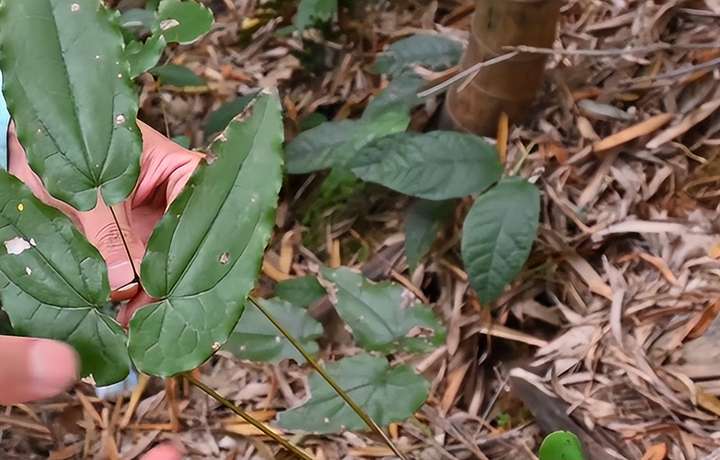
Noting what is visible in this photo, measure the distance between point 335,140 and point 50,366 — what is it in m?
0.69

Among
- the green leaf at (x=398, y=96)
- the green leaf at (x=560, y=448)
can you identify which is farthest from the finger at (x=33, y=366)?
the green leaf at (x=398, y=96)

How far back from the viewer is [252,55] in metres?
1.31

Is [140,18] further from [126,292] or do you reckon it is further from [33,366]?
[33,366]

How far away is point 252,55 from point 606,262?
69 cm

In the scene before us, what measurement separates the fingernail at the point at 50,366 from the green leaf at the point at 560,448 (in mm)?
263

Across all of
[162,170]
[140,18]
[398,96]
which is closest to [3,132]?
[162,170]

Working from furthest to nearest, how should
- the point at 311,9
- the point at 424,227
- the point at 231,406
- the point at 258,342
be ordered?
the point at 311,9
the point at 424,227
the point at 258,342
the point at 231,406

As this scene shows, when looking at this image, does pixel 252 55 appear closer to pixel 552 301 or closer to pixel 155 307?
pixel 552 301

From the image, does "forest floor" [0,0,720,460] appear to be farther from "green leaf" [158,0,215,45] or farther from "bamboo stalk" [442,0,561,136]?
"green leaf" [158,0,215,45]

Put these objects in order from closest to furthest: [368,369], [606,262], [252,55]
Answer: [368,369] < [606,262] < [252,55]

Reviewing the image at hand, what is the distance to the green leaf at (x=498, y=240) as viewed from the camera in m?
0.87

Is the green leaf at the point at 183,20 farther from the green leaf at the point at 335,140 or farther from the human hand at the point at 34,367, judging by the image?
the human hand at the point at 34,367

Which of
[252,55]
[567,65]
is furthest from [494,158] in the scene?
[252,55]

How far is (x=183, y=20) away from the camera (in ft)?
2.70
